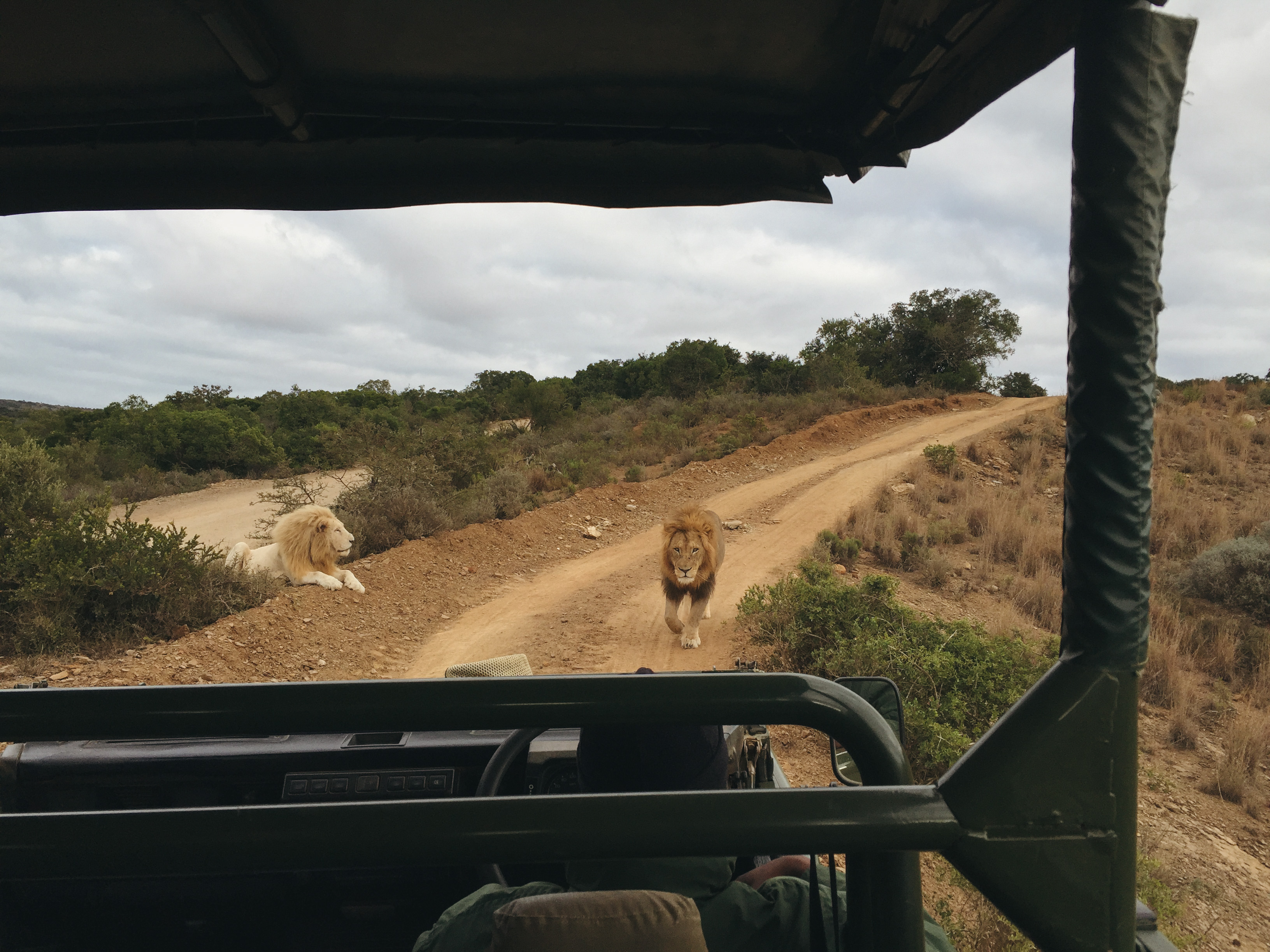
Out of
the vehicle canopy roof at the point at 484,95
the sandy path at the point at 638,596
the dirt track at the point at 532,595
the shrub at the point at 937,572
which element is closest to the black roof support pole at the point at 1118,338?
the vehicle canopy roof at the point at 484,95

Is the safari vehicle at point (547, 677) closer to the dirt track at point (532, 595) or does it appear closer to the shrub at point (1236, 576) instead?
the dirt track at point (532, 595)

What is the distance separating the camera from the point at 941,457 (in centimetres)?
1297

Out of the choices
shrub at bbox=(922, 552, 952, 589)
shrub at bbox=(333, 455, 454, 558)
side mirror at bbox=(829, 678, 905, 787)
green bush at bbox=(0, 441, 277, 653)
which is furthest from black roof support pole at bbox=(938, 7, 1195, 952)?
shrub at bbox=(333, 455, 454, 558)

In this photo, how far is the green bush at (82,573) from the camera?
219 inches

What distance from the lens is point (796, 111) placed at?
1408 millimetres

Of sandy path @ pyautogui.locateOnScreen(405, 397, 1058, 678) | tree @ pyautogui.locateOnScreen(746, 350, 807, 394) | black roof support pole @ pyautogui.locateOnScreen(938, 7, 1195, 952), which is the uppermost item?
tree @ pyautogui.locateOnScreen(746, 350, 807, 394)

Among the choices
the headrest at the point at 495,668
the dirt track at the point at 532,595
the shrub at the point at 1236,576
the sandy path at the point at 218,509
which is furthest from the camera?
the sandy path at the point at 218,509

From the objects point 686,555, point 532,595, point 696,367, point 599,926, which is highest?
point 696,367

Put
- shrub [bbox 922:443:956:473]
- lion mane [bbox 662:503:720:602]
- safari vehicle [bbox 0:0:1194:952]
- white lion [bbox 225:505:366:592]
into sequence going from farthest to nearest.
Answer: shrub [bbox 922:443:956:473] < white lion [bbox 225:505:366:592] < lion mane [bbox 662:503:720:602] < safari vehicle [bbox 0:0:1194:952]

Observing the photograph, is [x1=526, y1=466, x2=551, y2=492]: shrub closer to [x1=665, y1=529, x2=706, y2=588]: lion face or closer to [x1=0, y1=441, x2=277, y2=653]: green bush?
[x1=665, y1=529, x2=706, y2=588]: lion face

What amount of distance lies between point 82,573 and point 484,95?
6.11 metres

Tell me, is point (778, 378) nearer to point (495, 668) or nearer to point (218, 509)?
point (218, 509)

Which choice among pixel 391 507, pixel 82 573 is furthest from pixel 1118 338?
pixel 391 507

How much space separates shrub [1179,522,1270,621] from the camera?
21.3 feet
